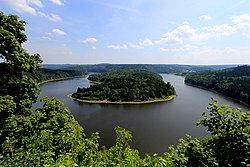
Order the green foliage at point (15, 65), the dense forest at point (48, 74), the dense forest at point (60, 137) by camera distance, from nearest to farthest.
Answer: the dense forest at point (60, 137) → the green foliage at point (15, 65) → the dense forest at point (48, 74)

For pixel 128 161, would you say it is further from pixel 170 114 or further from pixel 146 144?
pixel 170 114

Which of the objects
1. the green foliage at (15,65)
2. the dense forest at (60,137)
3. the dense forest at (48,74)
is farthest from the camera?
the dense forest at (48,74)

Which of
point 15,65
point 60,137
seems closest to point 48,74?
point 15,65

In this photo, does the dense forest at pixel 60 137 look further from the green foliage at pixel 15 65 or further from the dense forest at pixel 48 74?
the dense forest at pixel 48 74

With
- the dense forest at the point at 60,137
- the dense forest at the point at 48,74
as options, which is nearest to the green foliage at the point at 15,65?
the dense forest at the point at 60,137

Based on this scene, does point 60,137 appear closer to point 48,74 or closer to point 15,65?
point 15,65

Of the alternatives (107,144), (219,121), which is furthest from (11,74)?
(107,144)

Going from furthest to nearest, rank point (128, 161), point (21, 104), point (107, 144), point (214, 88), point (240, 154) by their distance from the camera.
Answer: point (214, 88)
point (107, 144)
point (21, 104)
point (128, 161)
point (240, 154)

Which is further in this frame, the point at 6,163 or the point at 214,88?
the point at 214,88
